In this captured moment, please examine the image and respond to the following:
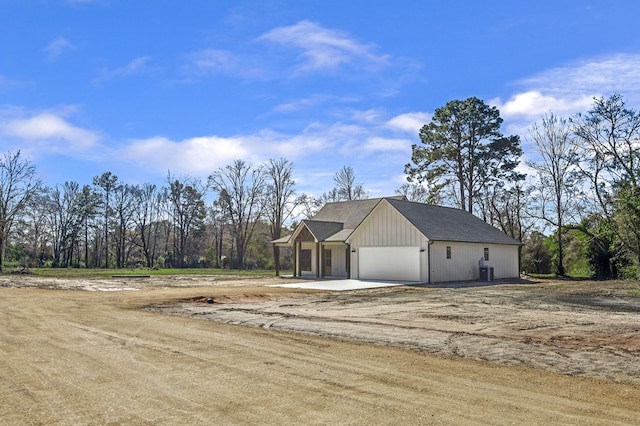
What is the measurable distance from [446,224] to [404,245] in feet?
13.3

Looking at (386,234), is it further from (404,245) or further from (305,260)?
(305,260)

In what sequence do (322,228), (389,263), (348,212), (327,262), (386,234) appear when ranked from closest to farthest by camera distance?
(389,263) < (386,234) < (322,228) < (327,262) < (348,212)

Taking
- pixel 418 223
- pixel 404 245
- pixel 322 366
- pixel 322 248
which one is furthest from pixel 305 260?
pixel 322 366

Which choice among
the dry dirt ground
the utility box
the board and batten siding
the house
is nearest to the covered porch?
the house

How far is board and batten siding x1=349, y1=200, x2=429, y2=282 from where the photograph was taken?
2672cm

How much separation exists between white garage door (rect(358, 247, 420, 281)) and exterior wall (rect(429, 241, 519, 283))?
3.32 feet

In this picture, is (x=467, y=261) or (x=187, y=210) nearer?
(x=467, y=261)

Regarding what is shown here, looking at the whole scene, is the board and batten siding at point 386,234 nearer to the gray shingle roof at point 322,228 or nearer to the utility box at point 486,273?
the gray shingle roof at point 322,228

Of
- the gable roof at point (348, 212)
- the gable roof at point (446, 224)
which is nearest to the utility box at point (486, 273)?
the gable roof at point (446, 224)

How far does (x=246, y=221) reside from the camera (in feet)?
192

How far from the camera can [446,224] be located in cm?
3023

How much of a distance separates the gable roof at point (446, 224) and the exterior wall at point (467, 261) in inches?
14.6

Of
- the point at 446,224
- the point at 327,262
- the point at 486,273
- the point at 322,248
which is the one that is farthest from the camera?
the point at 327,262

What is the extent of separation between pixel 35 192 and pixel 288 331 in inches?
1800
